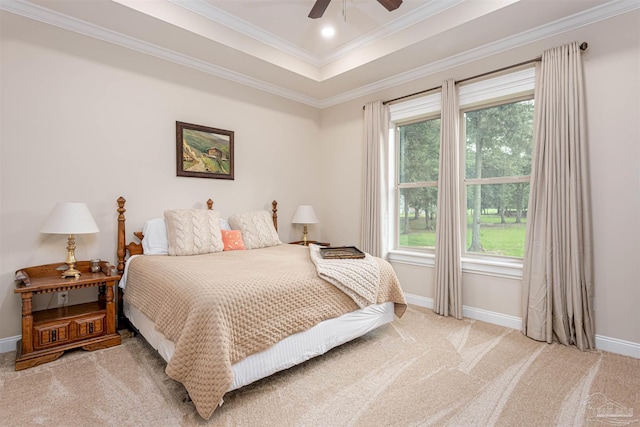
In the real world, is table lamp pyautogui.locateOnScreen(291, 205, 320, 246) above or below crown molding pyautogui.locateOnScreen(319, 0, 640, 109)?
below

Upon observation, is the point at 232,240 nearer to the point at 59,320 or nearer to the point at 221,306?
the point at 59,320

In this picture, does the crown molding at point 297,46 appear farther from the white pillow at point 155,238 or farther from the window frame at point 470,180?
the white pillow at point 155,238

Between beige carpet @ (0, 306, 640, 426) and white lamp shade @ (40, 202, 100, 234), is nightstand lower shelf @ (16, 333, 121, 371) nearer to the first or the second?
beige carpet @ (0, 306, 640, 426)

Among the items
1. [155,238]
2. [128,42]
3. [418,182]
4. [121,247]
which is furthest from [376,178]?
[128,42]

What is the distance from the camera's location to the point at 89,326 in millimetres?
2467

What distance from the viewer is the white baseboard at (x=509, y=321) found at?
2.41m

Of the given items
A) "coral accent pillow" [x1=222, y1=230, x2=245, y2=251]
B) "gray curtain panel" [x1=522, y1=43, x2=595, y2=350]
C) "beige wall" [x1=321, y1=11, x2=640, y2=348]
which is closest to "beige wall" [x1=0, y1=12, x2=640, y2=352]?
"beige wall" [x1=321, y1=11, x2=640, y2=348]

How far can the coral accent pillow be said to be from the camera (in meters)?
3.32

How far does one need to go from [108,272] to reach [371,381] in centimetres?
221

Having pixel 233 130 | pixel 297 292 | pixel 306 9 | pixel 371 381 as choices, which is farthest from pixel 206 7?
pixel 371 381

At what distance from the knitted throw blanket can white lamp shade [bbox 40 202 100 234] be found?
5.78 feet

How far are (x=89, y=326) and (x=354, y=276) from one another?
6.73 feet

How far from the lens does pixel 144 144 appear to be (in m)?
3.17

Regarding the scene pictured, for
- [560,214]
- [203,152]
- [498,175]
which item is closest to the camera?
[560,214]
